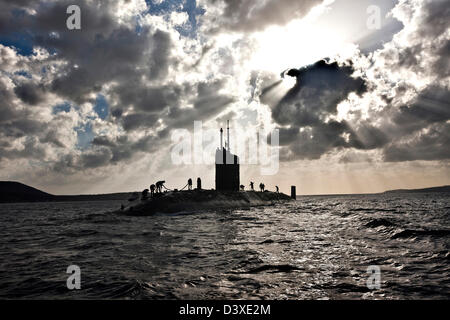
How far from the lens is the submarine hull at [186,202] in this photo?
41000 millimetres

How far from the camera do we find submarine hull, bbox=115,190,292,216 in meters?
41.0

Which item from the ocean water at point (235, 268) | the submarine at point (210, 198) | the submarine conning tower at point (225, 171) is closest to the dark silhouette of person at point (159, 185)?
the submarine at point (210, 198)

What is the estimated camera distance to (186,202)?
4547 cm

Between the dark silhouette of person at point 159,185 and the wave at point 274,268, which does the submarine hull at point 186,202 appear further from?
→ the wave at point 274,268

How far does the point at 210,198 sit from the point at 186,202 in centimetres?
579

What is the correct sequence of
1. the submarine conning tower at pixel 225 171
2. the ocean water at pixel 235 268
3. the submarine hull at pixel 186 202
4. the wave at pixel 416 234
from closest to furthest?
the ocean water at pixel 235 268, the wave at pixel 416 234, the submarine hull at pixel 186 202, the submarine conning tower at pixel 225 171

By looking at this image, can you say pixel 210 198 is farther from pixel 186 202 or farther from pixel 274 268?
pixel 274 268

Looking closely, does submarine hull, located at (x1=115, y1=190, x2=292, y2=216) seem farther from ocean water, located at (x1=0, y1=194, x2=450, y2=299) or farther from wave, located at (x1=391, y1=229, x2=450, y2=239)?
wave, located at (x1=391, y1=229, x2=450, y2=239)

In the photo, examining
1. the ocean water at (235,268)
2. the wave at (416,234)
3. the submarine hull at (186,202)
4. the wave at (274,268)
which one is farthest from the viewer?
the submarine hull at (186,202)

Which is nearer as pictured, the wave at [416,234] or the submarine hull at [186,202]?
the wave at [416,234]

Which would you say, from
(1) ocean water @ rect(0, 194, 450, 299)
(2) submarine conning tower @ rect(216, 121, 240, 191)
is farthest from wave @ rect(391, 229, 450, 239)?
(2) submarine conning tower @ rect(216, 121, 240, 191)
